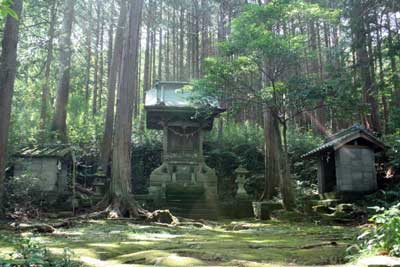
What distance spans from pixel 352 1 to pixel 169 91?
9.08 m

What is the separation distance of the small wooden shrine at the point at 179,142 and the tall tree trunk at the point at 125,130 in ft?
12.6

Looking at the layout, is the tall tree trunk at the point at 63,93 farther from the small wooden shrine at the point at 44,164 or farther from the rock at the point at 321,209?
the rock at the point at 321,209

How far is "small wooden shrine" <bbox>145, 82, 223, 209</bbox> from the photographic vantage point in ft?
54.9

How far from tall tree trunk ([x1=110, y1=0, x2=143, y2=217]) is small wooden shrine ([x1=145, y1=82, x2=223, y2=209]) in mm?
3828

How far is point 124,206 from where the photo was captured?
11469 millimetres

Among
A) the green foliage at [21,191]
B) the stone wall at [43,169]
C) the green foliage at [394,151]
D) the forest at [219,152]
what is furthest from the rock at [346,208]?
the stone wall at [43,169]

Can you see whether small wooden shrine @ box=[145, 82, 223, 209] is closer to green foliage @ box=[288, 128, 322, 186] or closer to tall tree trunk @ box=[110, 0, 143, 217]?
tall tree trunk @ box=[110, 0, 143, 217]

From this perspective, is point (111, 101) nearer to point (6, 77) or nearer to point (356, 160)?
point (6, 77)

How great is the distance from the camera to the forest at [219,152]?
6.45 meters

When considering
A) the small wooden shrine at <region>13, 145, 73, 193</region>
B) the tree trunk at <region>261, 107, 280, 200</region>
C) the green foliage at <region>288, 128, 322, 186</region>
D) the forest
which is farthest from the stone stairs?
the green foliage at <region>288, 128, 322, 186</region>

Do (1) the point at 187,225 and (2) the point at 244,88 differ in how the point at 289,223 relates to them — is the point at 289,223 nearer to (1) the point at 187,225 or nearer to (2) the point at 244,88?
(1) the point at 187,225

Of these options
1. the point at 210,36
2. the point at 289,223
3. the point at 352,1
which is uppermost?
the point at 210,36

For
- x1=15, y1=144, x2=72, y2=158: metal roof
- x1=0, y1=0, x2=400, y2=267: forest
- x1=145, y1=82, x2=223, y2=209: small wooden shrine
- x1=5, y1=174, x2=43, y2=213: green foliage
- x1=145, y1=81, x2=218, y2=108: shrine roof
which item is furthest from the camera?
x1=145, y1=81, x2=218, y2=108: shrine roof

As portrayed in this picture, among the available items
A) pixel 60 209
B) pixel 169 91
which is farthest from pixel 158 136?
pixel 60 209
